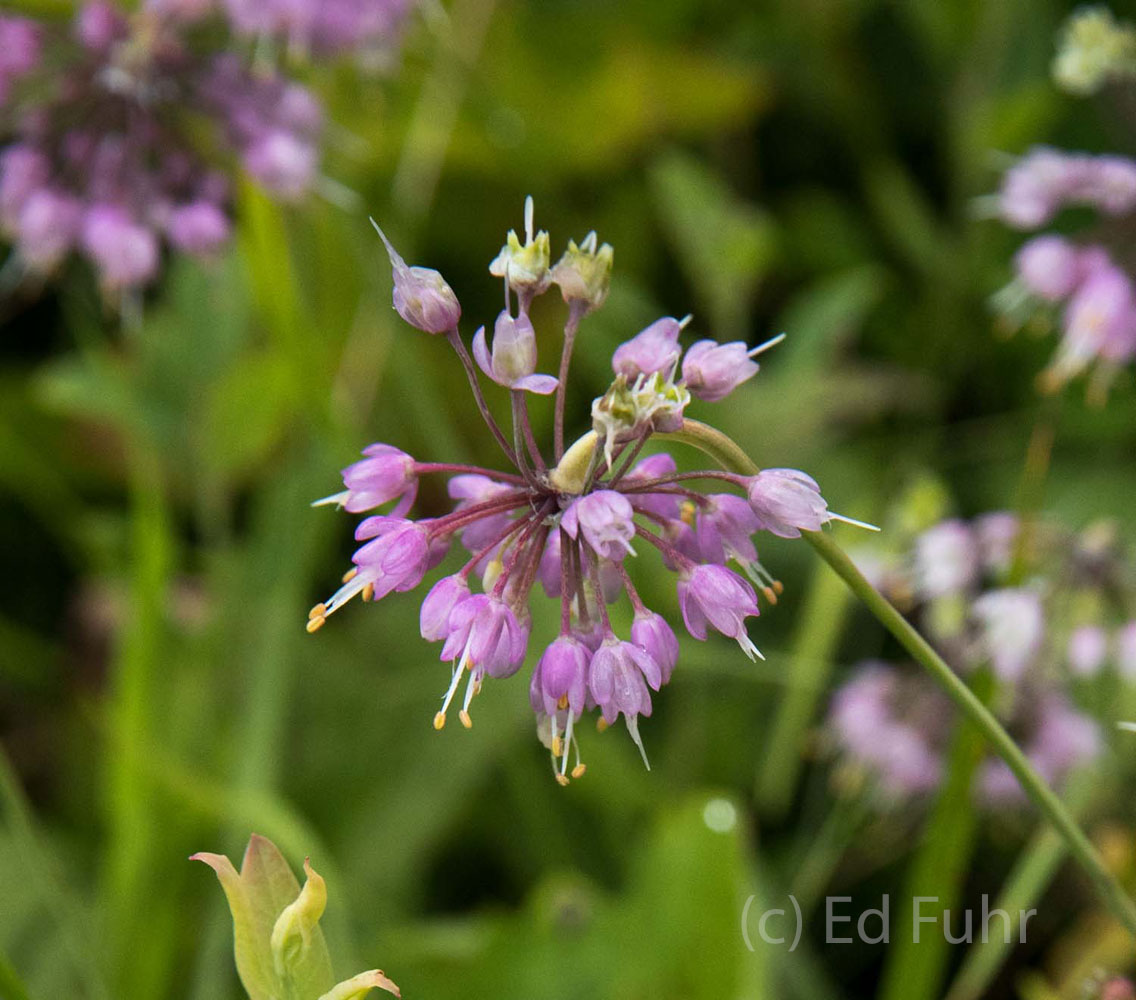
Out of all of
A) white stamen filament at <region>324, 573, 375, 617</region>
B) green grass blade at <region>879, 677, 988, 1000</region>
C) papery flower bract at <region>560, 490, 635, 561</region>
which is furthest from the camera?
green grass blade at <region>879, 677, 988, 1000</region>

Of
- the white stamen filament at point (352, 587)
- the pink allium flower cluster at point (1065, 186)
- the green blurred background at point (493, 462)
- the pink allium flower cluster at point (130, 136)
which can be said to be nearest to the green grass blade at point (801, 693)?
the green blurred background at point (493, 462)

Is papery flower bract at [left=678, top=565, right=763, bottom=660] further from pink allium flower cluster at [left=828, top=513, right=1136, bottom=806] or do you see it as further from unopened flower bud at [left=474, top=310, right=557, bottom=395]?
pink allium flower cluster at [left=828, top=513, right=1136, bottom=806]

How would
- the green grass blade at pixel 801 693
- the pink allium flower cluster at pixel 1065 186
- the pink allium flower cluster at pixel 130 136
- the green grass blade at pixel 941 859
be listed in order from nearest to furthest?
the green grass blade at pixel 941 859 → the pink allium flower cluster at pixel 1065 186 → the pink allium flower cluster at pixel 130 136 → the green grass blade at pixel 801 693

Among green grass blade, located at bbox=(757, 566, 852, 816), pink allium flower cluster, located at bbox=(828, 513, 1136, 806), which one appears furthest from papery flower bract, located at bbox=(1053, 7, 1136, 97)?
green grass blade, located at bbox=(757, 566, 852, 816)

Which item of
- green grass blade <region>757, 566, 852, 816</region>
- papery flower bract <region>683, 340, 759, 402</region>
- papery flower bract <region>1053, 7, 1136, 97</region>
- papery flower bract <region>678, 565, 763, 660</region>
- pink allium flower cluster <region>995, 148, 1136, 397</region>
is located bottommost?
green grass blade <region>757, 566, 852, 816</region>

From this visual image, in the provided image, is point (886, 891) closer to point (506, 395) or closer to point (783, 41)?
point (506, 395)

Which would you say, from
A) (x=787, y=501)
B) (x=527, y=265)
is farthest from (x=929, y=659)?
(x=527, y=265)

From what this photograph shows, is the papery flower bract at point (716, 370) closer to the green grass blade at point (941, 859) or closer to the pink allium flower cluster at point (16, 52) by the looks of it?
the green grass blade at point (941, 859)
